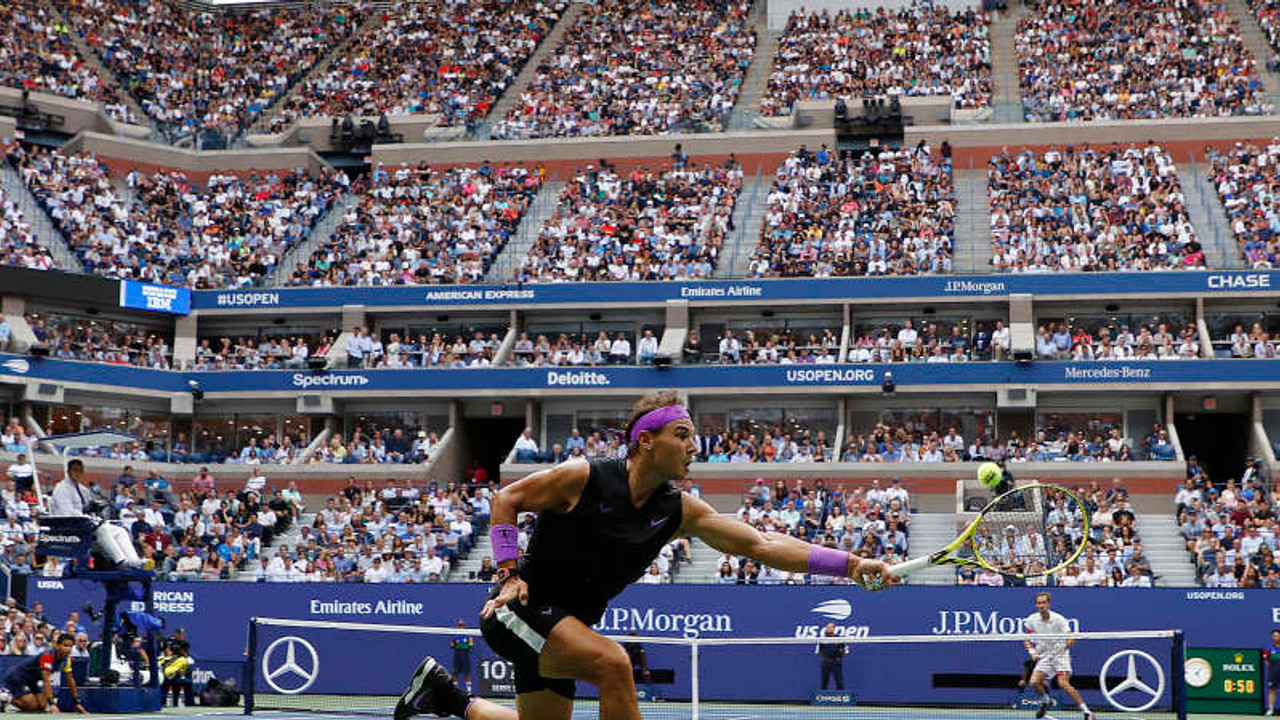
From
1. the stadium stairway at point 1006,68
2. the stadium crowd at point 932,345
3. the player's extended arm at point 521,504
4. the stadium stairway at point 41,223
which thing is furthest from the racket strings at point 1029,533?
the stadium stairway at point 41,223

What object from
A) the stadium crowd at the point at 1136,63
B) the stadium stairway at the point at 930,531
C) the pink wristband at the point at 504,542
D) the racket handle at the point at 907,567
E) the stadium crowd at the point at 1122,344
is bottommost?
the racket handle at the point at 907,567

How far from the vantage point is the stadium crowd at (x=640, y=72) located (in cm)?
5300

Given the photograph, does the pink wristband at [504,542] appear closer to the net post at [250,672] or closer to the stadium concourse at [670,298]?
the net post at [250,672]

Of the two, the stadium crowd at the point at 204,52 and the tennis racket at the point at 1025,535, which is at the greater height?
the stadium crowd at the point at 204,52

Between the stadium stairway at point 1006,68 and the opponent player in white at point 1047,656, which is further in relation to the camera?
the stadium stairway at point 1006,68

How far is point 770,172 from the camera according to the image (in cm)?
5097

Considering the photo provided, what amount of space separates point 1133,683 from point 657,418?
1662 cm

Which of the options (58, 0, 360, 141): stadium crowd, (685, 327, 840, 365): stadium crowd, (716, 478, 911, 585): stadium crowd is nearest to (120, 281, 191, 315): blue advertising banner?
(58, 0, 360, 141): stadium crowd

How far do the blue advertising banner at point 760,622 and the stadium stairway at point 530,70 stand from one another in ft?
85.4

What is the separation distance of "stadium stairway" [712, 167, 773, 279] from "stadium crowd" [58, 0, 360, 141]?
61.4ft

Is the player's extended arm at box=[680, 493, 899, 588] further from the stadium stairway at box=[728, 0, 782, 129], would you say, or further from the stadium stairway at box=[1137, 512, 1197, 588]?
the stadium stairway at box=[728, 0, 782, 129]

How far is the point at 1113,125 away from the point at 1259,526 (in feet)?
64.3

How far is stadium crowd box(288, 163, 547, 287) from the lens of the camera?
1885 inches

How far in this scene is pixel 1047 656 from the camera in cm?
2014
